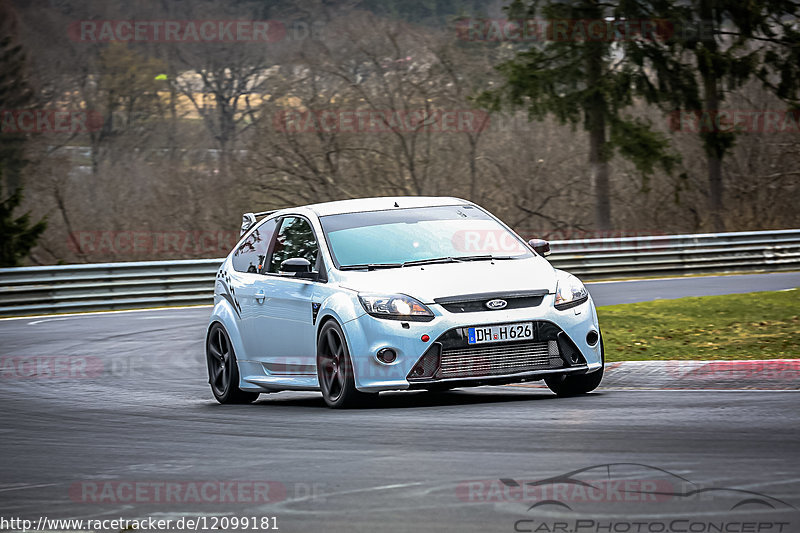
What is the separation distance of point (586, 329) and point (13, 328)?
1437 cm

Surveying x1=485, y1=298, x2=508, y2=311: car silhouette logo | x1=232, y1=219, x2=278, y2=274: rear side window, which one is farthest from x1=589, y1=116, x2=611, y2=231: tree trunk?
x1=485, y1=298, x2=508, y2=311: car silhouette logo

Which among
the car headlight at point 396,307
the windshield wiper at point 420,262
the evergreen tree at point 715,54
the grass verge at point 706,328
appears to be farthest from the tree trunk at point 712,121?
the car headlight at point 396,307

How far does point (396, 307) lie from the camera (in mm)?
9398

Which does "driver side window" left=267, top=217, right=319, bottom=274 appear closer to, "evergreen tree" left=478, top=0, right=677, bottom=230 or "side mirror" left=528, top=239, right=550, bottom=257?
"side mirror" left=528, top=239, right=550, bottom=257

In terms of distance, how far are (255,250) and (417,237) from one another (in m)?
1.87

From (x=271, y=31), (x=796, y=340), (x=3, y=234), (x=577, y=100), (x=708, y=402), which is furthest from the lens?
(x=271, y=31)

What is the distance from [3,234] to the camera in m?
30.3

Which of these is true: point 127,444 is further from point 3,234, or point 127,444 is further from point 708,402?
point 3,234

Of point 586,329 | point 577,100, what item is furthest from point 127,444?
point 577,100

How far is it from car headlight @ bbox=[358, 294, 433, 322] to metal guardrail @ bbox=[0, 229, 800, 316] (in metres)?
17.4

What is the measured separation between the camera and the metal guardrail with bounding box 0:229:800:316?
85.6ft

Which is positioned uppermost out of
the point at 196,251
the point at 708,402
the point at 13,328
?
the point at 708,402

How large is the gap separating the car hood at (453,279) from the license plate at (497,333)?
27cm

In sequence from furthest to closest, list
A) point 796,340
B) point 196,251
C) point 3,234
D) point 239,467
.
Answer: point 196,251 → point 3,234 → point 796,340 → point 239,467
